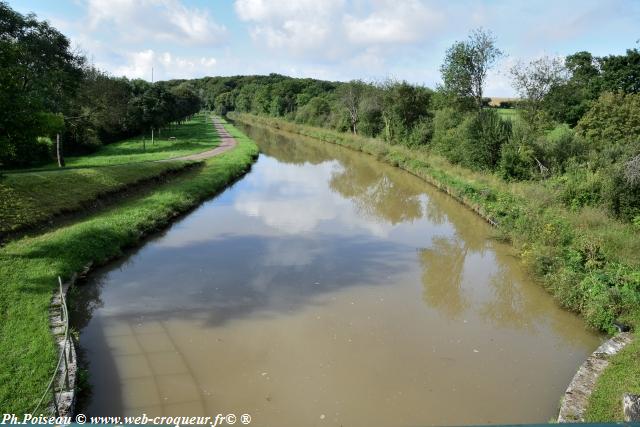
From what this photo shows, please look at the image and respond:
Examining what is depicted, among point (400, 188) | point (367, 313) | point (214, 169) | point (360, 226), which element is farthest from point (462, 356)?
point (214, 169)

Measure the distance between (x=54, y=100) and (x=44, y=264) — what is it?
1654cm

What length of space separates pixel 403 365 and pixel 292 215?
11.9 meters

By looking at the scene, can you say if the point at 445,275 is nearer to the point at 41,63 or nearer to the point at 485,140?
the point at 485,140

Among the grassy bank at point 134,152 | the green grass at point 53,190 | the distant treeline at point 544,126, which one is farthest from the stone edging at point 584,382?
the grassy bank at point 134,152

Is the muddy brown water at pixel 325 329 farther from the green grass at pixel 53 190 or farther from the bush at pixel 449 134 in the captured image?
the bush at pixel 449 134

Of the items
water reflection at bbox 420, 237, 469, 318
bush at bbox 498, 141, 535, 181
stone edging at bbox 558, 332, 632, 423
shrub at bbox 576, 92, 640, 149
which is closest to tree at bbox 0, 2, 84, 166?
water reflection at bbox 420, 237, 469, 318

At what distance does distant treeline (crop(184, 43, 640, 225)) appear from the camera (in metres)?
16.7

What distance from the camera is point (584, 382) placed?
297 inches

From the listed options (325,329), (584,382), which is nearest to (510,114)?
(325,329)

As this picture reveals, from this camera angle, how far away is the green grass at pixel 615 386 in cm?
660

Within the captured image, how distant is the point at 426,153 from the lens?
32.9 meters

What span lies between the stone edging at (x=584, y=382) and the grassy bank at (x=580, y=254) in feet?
0.56

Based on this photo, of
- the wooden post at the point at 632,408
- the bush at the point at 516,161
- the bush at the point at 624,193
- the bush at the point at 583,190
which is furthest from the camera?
the bush at the point at 516,161

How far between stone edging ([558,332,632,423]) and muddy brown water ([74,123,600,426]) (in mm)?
581
